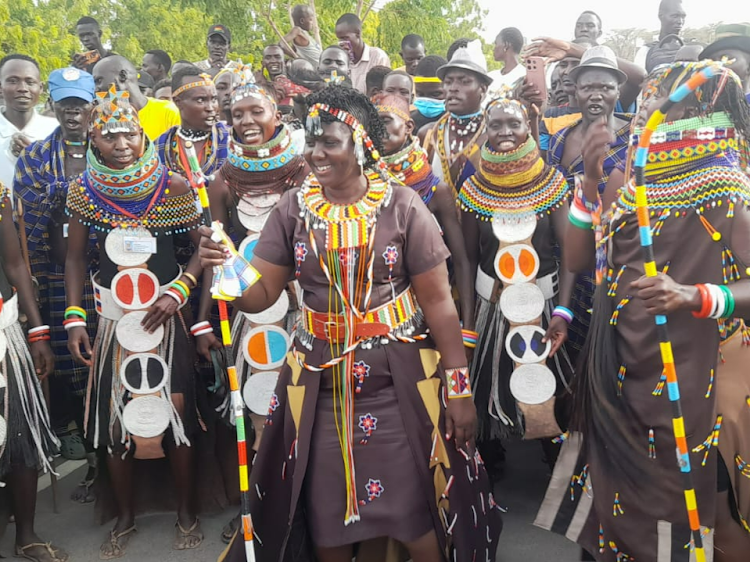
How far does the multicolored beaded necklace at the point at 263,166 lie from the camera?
4227 millimetres

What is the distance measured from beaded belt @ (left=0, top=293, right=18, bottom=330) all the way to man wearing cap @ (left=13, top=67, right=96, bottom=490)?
0.64 metres

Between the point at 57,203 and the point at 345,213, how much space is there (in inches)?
97.5

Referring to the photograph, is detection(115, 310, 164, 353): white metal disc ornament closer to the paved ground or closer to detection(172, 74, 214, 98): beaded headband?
the paved ground

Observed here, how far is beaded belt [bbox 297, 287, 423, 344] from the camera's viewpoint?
10.4 ft

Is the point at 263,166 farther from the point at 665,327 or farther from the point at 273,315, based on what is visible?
the point at 665,327

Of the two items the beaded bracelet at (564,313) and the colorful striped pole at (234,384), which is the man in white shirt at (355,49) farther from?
the colorful striped pole at (234,384)

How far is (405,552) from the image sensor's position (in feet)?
12.2

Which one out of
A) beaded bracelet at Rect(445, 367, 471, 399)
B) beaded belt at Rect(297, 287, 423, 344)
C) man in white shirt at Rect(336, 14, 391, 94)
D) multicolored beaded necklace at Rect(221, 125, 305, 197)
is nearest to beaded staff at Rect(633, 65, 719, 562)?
beaded bracelet at Rect(445, 367, 471, 399)

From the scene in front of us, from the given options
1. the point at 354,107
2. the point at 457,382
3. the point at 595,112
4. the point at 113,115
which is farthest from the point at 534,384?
the point at 113,115

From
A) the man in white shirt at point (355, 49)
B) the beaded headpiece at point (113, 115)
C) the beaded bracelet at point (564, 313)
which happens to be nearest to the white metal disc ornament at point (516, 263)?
the beaded bracelet at point (564, 313)

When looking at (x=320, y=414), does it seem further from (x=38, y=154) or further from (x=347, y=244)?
(x=38, y=154)

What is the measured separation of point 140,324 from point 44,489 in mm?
1852

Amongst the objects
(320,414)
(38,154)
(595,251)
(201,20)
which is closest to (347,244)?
(320,414)

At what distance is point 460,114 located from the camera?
200 inches
